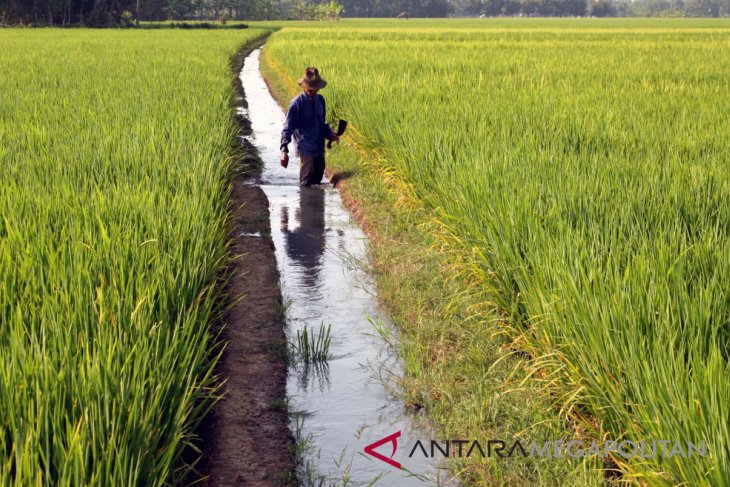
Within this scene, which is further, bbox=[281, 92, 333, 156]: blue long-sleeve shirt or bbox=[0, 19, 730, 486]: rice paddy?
bbox=[281, 92, 333, 156]: blue long-sleeve shirt

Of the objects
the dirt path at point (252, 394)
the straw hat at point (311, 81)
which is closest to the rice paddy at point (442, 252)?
the dirt path at point (252, 394)

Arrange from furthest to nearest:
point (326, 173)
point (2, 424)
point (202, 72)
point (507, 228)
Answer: point (202, 72) < point (326, 173) < point (507, 228) < point (2, 424)

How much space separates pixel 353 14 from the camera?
128625 millimetres

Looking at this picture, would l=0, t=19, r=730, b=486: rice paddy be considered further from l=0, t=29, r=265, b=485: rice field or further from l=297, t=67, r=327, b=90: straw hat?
l=297, t=67, r=327, b=90: straw hat

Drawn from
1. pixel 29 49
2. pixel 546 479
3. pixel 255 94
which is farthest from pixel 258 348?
pixel 29 49

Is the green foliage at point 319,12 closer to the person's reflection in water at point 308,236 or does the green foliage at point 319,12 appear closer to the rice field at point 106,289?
the rice field at point 106,289

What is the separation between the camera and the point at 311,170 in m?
8.87

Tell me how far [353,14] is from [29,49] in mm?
109203

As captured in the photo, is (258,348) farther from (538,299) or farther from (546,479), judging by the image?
(546,479)

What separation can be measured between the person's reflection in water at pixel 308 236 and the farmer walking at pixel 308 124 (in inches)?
15.8

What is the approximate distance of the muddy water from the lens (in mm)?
3391

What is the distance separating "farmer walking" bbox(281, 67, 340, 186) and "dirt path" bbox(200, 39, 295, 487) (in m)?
2.38

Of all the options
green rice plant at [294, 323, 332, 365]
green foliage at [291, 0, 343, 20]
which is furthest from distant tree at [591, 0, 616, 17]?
green rice plant at [294, 323, 332, 365]

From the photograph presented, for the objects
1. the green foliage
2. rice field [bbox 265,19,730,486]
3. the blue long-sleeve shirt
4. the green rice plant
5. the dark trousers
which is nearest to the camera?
rice field [bbox 265,19,730,486]
